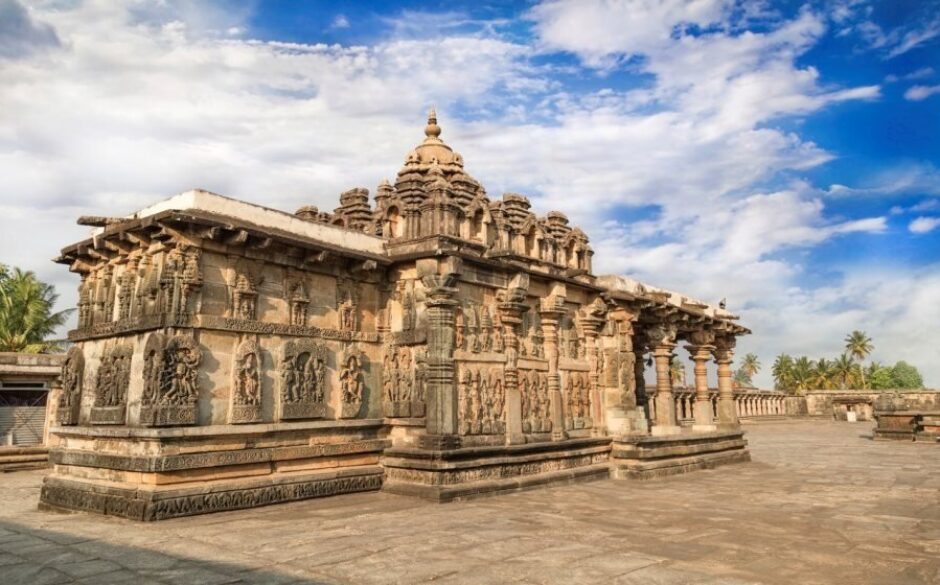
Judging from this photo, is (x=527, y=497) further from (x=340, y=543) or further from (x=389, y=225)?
(x=389, y=225)

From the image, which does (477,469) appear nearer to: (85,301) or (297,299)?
(297,299)

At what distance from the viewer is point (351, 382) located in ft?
37.8

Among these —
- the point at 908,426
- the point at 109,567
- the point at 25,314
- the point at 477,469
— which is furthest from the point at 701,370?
the point at 25,314

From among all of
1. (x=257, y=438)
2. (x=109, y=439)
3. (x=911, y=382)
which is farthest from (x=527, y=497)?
(x=911, y=382)

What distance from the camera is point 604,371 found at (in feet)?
50.1

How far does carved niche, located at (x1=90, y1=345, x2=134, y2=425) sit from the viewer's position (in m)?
9.59

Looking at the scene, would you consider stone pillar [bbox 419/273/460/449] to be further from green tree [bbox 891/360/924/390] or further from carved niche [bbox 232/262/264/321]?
green tree [bbox 891/360/924/390]

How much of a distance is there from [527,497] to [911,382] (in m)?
105

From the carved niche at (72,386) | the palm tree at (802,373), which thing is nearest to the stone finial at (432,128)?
the carved niche at (72,386)

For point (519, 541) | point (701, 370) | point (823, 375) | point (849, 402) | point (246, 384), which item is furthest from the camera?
point (823, 375)

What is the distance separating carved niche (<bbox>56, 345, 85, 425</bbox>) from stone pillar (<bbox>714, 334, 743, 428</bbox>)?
1632 cm

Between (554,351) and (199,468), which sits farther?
(554,351)

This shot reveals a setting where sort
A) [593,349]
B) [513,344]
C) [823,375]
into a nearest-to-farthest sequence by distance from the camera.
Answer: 1. [513,344]
2. [593,349]
3. [823,375]

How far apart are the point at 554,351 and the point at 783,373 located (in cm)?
7543
